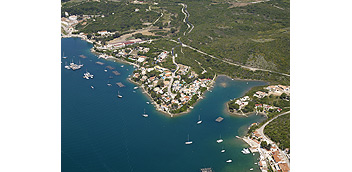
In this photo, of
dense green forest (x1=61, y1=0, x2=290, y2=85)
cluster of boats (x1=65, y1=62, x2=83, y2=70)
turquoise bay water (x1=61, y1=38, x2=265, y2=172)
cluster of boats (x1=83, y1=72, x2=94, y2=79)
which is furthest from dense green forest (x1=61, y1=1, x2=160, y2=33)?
turquoise bay water (x1=61, y1=38, x2=265, y2=172)

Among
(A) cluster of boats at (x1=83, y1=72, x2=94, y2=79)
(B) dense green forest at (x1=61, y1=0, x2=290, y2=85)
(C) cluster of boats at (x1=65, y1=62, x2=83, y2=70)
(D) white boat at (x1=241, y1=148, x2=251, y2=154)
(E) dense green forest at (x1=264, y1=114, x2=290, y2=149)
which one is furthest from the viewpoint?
(B) dense green forest at (x1=61, y1=0, x2=290, y2=85)

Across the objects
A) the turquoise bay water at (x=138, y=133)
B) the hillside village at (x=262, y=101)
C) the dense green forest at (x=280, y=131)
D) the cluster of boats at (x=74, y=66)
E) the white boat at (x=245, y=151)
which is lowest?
the cluster of boats at (x=74, y=66)

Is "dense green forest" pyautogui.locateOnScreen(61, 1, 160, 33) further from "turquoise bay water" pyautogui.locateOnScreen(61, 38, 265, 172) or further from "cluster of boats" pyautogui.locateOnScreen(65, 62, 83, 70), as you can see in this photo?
"turquoise bay water" pyautogui.locateOnScreen(61, 38, 265, 172)

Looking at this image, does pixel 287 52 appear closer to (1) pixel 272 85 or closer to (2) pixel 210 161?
(1) pixel 272 85

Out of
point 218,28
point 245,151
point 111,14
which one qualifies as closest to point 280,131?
point 245,151

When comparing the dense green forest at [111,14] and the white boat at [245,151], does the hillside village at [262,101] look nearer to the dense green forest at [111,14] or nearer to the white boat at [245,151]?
the white boat at [245,151]

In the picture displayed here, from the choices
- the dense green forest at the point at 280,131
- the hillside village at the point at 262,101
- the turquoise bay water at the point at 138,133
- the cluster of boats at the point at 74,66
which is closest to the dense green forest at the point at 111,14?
the cluster of boats at the point at 74,66
